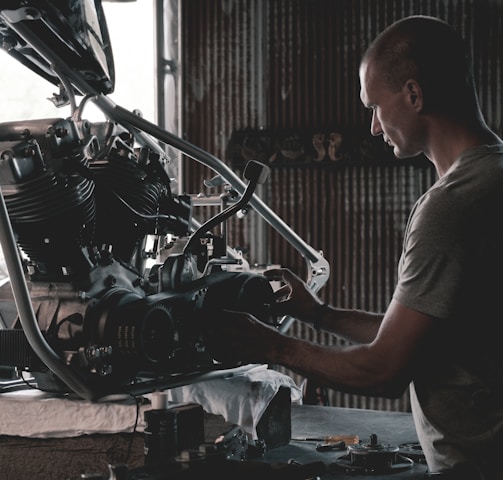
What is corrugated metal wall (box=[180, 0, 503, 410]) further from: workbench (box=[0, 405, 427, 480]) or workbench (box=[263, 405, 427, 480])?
workbench (box=[0, 405, 427, 480])

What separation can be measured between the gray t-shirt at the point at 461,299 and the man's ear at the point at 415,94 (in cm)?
15

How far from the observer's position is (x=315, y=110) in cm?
611

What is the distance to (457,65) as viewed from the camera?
1715mm

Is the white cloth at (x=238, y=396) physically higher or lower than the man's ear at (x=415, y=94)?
lower

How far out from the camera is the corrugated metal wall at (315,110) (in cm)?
584

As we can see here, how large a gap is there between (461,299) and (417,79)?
1.62ft

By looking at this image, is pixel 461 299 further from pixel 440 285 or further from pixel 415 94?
pixel 415 94

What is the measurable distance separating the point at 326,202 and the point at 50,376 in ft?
13.1

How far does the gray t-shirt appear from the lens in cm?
154

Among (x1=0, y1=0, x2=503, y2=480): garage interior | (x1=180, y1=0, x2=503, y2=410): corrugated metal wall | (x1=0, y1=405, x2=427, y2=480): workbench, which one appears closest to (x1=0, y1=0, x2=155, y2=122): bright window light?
(x1=0, y1=0, x2=503, y2=480): garage interior

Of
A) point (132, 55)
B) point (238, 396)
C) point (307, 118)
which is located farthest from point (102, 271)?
point (132, 55)

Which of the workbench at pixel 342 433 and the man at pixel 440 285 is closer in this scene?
the man at pixel 440 285

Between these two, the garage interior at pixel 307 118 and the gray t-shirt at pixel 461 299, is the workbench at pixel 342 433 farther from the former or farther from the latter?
the garage interior at pixel 307 118

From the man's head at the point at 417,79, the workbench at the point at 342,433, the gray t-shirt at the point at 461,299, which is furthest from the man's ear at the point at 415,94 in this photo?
the workbench at the point at 342,433
